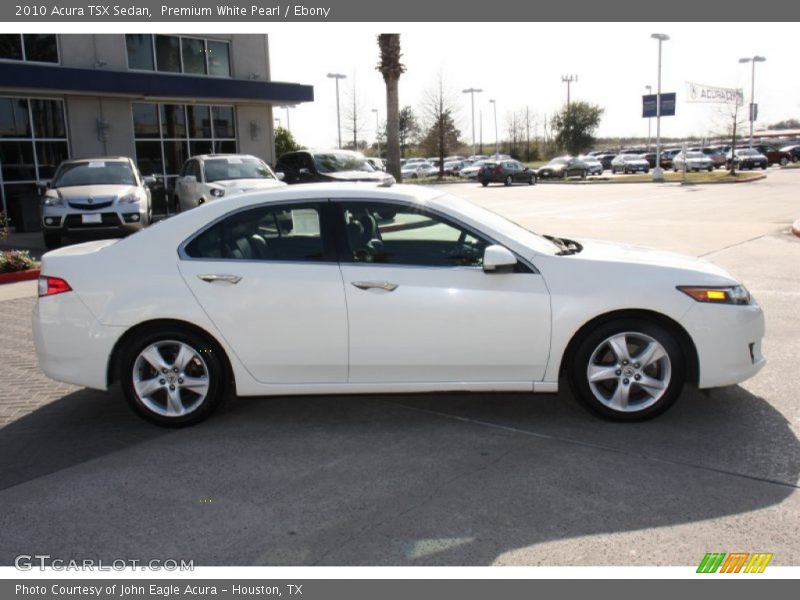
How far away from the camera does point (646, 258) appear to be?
5.23 metres

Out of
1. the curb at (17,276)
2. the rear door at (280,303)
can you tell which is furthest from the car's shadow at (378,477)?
the curb at (17,276)

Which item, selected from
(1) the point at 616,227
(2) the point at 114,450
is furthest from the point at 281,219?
(1) the point at 616,227

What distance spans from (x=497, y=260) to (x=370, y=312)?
0.86 meters

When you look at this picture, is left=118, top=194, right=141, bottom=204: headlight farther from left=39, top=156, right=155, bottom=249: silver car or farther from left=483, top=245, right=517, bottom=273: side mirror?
left=483, top=245, right=517, bottom=273: side mirror

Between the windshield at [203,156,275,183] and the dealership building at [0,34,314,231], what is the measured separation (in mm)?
5520

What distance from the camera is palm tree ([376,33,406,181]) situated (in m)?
25.6

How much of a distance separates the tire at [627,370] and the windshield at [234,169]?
12.5 meters

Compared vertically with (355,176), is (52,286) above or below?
below

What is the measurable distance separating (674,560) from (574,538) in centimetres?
44

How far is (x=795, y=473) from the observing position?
4.21m

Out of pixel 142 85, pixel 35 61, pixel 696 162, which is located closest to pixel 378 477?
pixel 142 85

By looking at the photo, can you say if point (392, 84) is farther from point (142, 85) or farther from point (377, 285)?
point (377, 285)

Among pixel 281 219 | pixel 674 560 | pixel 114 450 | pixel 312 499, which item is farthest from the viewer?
pixel 281 219

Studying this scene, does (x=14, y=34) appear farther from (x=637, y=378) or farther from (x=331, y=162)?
(x=637, y=378)
